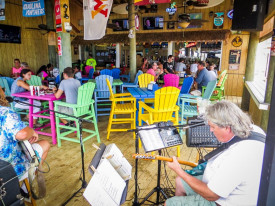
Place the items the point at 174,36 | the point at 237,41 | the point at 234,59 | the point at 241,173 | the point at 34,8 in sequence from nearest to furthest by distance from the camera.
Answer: the point at 241,173
the point at 34,8
the point at 237,41
the point at 234,59
the point at 174,36

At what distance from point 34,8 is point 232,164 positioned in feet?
20.5

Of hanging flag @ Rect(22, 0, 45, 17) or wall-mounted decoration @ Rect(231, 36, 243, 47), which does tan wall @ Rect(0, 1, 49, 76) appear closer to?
hanging flag @ Rect(22, 0, 45, 17)

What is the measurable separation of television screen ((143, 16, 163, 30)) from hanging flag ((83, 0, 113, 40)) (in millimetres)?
5553

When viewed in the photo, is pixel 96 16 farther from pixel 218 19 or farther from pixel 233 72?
pixel 233 72

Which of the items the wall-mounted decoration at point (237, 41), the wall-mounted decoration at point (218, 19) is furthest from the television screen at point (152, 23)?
the wall-mounted decoration at point (237, 41)

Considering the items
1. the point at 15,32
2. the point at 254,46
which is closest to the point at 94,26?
the point at 254,46

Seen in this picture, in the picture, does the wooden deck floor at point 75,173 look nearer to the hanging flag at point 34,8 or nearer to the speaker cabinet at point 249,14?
the speaker cabinet at point 249,14

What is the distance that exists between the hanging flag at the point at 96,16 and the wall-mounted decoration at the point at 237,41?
19.1ft

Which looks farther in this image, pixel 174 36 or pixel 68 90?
pixel 174 36

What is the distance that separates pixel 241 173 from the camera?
119 centimetres

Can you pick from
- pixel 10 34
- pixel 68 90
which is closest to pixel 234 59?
pixel 68 90

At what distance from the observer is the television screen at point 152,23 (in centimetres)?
935

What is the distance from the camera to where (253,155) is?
3.92 ft

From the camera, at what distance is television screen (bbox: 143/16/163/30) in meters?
9.35
